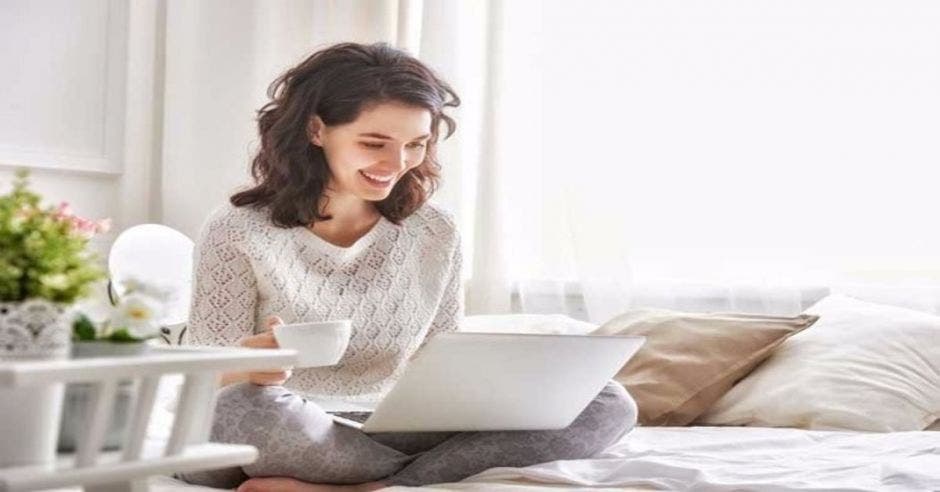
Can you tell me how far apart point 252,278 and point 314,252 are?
12 cm

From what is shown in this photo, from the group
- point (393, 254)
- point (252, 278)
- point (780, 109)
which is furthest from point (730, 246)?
point (252, 278)

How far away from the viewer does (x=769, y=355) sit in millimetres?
2979

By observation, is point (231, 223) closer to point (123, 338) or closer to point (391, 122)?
point (391, 122)

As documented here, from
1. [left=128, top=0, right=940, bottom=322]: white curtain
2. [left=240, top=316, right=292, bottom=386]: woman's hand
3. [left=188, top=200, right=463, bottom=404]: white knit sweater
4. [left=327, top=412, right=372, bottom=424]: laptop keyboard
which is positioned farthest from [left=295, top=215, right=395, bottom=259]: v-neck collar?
[left=128, top=0, right=940, bottom=322]: white curtain

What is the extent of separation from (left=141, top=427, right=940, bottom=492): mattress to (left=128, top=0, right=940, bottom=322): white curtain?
85 centimetres

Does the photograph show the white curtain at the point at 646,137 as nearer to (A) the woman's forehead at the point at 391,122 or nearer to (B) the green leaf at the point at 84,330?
(A) the woman's forehead at the point at 391,122

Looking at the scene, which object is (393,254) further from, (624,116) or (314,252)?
(624,116)

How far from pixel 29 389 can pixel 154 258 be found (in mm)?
2026

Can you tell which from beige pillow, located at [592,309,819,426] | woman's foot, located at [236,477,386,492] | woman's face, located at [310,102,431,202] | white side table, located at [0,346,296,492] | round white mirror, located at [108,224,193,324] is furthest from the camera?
round white mirror, located at [108,224,193,324]

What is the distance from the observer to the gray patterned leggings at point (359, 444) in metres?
2.16

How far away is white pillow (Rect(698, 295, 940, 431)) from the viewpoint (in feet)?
9.11

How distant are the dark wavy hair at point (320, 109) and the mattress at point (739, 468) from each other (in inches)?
18.2

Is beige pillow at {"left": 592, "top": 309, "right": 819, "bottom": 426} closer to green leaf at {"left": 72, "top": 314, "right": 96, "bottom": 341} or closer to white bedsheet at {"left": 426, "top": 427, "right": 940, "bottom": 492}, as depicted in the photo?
white bedsheet at {"left": 426, "top": 427, "right": 940, "bottom": 492}

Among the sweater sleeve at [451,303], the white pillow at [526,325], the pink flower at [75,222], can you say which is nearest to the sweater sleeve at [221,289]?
the sweater sleeve at [451,303]
